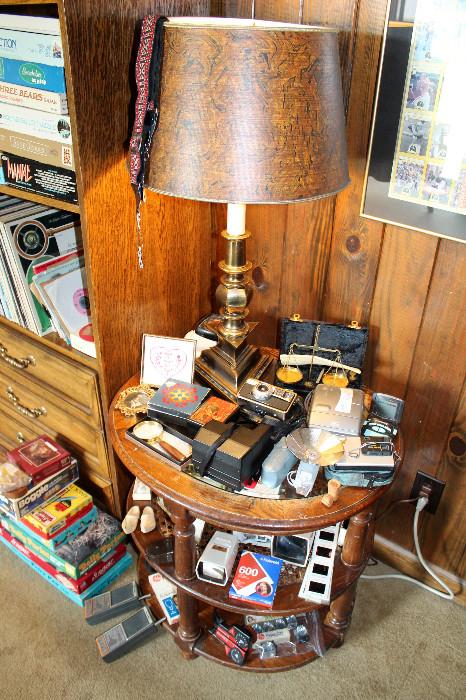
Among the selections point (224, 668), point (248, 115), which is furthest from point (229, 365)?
point (224, 668)

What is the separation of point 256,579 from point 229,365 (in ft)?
1.54

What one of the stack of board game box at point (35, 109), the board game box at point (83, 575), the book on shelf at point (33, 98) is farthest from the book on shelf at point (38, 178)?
the board game box at point (83, 575)

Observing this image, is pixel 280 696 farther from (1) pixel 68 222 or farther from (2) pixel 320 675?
(1) pixel 68 222

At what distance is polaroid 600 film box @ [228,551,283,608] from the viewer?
4.02 ft

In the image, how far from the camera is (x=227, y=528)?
3.63 ft

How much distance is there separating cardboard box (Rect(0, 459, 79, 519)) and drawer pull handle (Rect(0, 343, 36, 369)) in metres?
0.29

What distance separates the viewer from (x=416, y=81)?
1111mm

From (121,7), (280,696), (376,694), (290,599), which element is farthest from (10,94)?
(376,694)

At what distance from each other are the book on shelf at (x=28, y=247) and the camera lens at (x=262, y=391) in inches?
23.9

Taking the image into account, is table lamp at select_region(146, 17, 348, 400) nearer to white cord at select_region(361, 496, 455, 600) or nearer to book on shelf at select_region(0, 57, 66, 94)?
book on shelf at select_region(0, 57, 66, 94)

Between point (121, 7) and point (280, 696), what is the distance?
1.53 m

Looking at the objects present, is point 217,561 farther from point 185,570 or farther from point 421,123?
point 421,123

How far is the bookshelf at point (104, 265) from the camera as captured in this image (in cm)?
107

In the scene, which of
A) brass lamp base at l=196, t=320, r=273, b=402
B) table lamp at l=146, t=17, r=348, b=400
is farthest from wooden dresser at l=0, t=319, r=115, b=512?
table lamp at l=146, t=17, r=348, b=400
